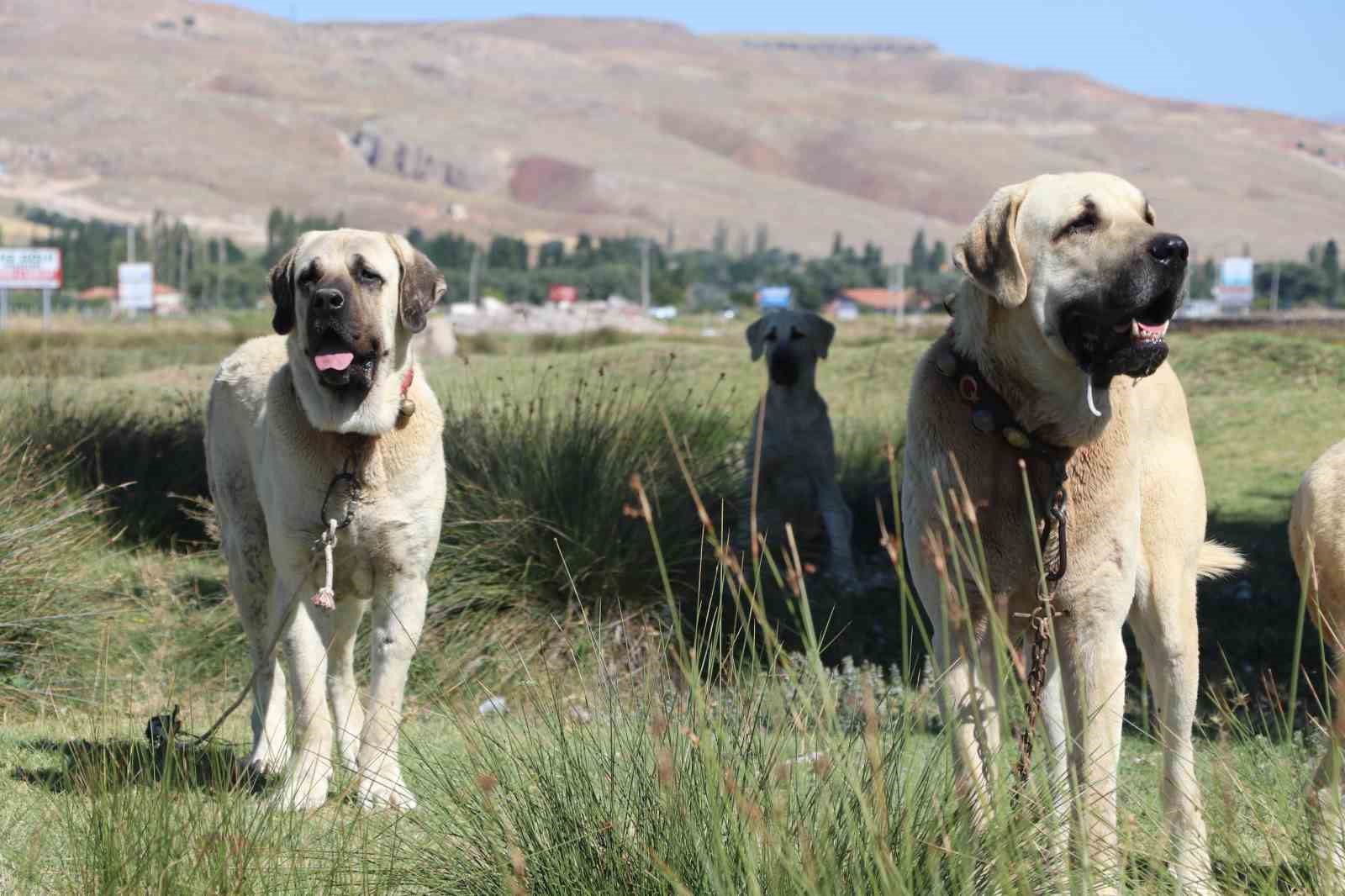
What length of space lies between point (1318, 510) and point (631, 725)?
2196 mm

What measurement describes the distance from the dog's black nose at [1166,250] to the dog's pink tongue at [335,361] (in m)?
2.77

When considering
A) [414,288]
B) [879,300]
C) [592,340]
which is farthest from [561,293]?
[414,288]

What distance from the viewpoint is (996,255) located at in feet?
14.8

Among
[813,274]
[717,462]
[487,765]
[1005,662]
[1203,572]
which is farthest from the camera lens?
[813,274]

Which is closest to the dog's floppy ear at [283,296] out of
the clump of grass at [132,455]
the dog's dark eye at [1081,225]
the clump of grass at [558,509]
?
the clump of grass at [558,509]

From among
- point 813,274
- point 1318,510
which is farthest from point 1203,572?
point 813,274

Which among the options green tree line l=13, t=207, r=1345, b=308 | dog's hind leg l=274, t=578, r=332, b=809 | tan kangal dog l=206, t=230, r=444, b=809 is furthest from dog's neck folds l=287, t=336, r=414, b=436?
green tree line l=13, t=207, r=1345, b=308

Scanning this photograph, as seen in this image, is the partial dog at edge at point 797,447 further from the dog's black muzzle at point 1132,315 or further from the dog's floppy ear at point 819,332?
the dog's black muzzle at point 1132,315

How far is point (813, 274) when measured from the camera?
134250 mm

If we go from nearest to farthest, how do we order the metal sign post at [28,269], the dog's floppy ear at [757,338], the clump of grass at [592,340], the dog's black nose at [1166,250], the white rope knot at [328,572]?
the dog's black nose at [1166,250]
the white rope knot at [328,572]
the dog's floppy ear at [757,338]
the clump of grass at [592,340]
the metal sign post at [28,269]

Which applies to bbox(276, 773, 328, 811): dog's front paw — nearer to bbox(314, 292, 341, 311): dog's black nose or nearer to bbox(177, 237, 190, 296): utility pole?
bbox(314, 292, 341, 311): dog's black nose

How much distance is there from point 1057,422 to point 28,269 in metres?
70.7

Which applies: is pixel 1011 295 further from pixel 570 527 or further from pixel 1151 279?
pixel 570 527

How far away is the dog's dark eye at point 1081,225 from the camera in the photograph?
14.4 ft
